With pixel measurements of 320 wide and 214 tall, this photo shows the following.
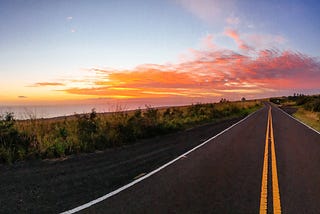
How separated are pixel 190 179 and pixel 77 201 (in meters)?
2.91

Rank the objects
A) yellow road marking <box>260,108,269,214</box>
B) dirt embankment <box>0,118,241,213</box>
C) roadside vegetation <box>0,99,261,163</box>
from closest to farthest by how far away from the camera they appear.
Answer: yellow road marking <box>260,108,269,214</box>
dirt embankment <box>0,118,241,213</box>
roadside vegetation <box>0,99,261,163</box>

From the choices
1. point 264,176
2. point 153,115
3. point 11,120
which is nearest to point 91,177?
point 264,176

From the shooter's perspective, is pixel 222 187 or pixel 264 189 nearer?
pixel 264 189

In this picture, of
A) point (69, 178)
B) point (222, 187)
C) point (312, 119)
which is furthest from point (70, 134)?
point (312, 119)

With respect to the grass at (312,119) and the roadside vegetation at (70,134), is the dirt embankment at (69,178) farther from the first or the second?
the grass at (312,119)

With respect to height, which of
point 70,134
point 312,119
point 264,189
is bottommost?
point 264,189

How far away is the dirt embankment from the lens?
19.7 ft

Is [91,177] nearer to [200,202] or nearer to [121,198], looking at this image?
[121,198]

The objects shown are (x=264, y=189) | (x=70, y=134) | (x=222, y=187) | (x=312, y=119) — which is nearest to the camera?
(x=264, y=189)

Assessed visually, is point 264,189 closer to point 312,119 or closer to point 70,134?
point 70,134

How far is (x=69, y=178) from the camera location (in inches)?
311

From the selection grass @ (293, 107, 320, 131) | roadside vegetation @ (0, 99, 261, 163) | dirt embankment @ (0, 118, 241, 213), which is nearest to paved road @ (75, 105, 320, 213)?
dirt embankment @ (0, 118, 241, 213)

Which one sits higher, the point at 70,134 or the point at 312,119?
the point at 70,134

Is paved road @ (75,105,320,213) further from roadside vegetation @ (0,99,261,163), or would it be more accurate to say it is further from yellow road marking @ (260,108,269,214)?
roadside vegetation @ (0,99,261,163)
